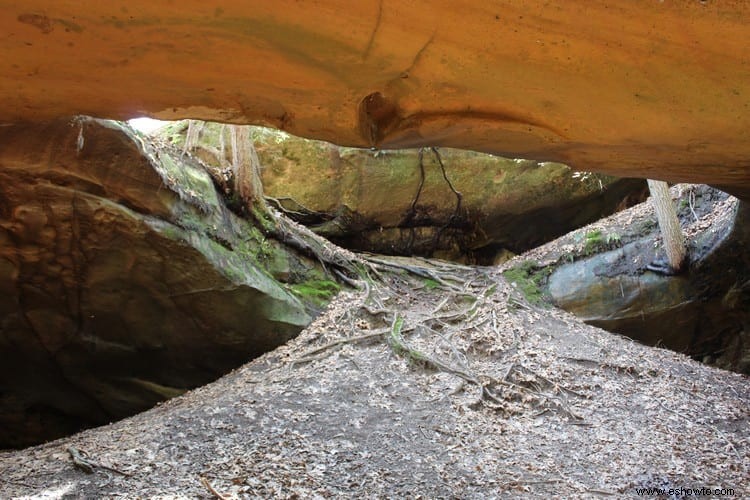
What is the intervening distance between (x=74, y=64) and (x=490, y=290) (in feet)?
29.8

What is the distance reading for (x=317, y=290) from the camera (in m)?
9.43

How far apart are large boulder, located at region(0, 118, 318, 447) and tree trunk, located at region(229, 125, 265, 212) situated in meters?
0.58

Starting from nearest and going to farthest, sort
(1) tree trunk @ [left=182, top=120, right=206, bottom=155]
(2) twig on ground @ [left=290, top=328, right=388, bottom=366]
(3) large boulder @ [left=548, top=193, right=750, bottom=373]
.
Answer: (2) twig on ground @ [left=290, top=328, right=388, bottom=366], (3) large boulder @ [left=548, top=193, right=750, bottom=373], (1) tree trunk @ [left=182, top=120, right=206, bottom=155]

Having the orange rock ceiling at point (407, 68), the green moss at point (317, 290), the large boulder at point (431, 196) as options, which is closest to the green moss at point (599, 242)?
the large boulder at point (431, 196)

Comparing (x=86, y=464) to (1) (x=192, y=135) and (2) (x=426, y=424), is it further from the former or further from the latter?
(1) (x=192, y=135)

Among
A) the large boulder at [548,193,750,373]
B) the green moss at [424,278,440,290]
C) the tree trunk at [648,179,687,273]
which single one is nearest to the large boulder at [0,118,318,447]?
the green moss at [424,278,440,290]

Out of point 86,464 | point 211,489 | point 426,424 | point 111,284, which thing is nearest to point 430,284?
point 426,424

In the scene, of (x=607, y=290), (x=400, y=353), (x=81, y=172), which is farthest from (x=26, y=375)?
(x=607, y=290)

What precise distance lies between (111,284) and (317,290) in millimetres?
3497

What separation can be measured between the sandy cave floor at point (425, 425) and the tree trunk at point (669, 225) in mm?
2094

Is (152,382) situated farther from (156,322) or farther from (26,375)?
(26,375)

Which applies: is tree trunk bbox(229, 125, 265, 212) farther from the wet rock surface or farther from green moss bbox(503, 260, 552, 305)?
the wet rock surface

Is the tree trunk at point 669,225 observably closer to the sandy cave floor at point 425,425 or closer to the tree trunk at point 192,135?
the sandy cave floor at point 425,425

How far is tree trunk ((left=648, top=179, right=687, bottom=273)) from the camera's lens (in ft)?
31.4
